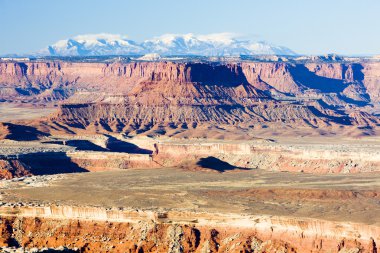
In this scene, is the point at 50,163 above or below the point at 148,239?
below

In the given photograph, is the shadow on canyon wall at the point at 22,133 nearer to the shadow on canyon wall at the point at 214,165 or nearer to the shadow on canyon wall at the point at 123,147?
the shadow on canyon wall at the point at 123,147

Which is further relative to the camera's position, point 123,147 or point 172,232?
point 123,147

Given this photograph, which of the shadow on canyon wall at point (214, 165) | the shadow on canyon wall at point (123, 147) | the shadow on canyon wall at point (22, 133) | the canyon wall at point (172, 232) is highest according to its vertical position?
the canyon wall at point (172, 232)

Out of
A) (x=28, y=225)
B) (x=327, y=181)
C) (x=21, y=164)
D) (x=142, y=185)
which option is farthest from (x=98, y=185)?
(x=21, y=164)

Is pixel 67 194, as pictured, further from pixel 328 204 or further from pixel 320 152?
pixel 320 152

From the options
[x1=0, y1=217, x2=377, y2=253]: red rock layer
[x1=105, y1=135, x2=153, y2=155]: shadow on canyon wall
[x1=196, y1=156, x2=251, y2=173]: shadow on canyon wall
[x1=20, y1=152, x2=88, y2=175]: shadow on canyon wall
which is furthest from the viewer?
[x1=105, y1=135, x2=153, y2=155]: shadow on canyon wall

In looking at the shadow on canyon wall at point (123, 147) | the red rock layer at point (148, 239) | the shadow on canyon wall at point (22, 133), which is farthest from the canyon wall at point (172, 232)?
the shadow on canyon wall at point (22, 133)

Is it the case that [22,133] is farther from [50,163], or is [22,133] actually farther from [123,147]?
[50,163]

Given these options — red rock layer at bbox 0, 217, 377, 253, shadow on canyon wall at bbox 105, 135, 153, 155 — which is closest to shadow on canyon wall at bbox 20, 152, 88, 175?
shadow on canyon wall at bbox 105, 135, 153, 155

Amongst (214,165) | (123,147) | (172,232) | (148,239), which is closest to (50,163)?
(123,147)

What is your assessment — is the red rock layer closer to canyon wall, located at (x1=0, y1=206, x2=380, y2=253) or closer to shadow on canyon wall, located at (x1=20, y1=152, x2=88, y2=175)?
canyon wall, located at (x1=0, y1=206, x2=380, y2=253)

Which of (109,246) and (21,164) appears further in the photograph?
(21,164)
